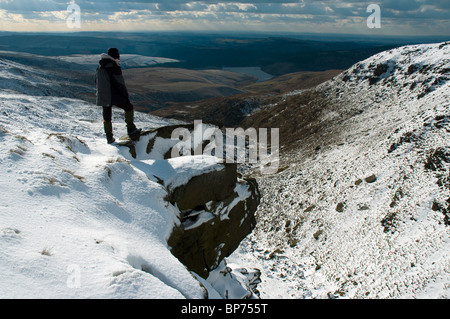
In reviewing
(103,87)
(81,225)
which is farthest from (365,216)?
(81,225)

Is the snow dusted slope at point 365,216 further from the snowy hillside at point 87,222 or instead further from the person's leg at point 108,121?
the person's leg at point 108,121

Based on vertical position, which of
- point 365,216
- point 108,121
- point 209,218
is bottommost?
point 365,216

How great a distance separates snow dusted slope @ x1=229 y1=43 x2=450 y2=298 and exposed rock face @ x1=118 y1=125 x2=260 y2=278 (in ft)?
22.3

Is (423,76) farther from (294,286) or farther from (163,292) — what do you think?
(163,292)

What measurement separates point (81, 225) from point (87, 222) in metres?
0.22

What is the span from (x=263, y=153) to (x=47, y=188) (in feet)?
124

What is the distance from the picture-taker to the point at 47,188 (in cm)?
743

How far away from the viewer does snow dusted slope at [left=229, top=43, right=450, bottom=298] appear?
15133mm

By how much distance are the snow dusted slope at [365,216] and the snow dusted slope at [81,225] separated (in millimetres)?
12076

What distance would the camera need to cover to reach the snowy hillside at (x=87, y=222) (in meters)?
4.98

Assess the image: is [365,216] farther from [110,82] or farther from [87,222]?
[87,222]

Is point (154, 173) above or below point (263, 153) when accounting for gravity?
above

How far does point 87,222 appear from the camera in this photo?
6867mm

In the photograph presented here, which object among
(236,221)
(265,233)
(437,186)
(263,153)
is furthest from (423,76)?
(236,221)
